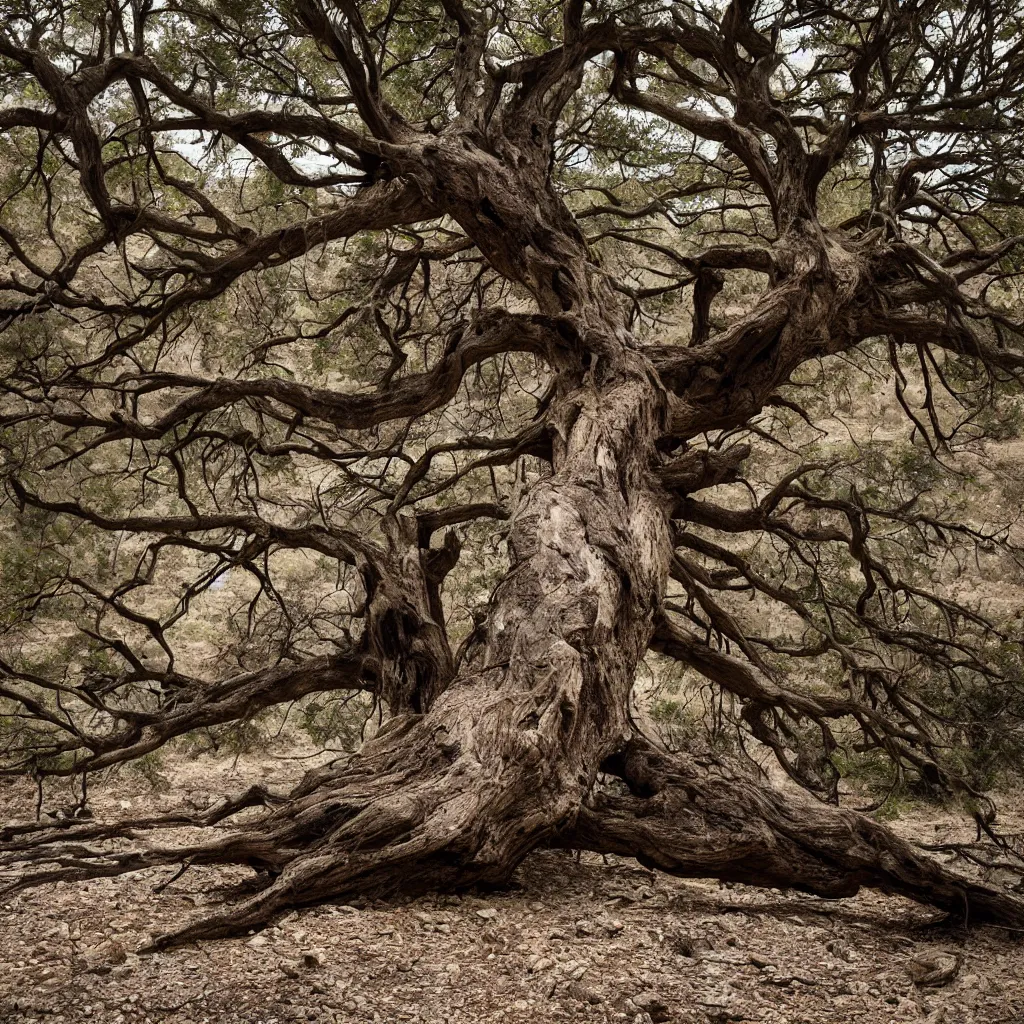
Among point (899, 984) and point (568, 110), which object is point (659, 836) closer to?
point (899, 984)

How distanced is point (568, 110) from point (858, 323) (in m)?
3.09

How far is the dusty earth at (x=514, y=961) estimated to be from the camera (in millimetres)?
2533

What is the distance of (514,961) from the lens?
9.75 ft

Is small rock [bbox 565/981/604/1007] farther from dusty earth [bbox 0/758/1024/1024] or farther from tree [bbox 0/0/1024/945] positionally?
tree [bbox 0/0/1024/945]

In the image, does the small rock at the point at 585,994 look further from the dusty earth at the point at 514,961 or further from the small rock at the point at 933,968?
the small rock at the point at 933,968

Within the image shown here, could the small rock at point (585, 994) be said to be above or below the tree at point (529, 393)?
below

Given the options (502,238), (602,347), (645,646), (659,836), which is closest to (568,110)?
(502,238)

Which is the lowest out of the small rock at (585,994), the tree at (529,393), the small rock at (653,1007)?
the small rock at (653,1007)

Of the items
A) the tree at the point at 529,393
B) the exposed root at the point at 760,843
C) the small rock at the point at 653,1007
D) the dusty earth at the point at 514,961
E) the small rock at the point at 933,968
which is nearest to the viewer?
the dusty earth at the point at 514,961

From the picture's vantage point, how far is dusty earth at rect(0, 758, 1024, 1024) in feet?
8.31

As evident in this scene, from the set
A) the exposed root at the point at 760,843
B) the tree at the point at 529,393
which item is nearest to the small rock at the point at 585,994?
the tree at the point at 529,393

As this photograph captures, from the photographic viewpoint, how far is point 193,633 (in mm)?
11938

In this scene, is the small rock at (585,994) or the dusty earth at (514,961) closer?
the dusty earth at (514,961)

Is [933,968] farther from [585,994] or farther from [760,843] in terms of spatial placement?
[585,994]
